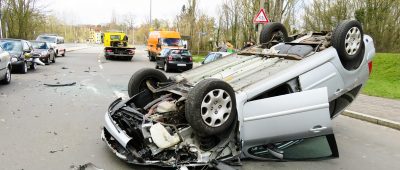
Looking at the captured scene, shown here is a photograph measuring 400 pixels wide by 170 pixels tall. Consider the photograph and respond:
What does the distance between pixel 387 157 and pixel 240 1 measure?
24338 mm

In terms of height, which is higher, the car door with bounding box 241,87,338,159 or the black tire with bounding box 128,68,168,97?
the black tire with bounding box 128,68,168,97

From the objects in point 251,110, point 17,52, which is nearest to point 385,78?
point 251,110

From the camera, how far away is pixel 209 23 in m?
37.8

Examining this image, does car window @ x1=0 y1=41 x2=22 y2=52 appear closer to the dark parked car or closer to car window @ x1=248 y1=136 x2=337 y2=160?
the dark parked car

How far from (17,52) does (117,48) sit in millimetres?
13525

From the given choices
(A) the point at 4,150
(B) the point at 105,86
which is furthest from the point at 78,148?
(B) the point at 105,86

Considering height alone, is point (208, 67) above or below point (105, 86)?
above

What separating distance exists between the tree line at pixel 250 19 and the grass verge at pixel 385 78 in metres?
5.32

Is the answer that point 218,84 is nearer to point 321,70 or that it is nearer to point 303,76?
point 303,76

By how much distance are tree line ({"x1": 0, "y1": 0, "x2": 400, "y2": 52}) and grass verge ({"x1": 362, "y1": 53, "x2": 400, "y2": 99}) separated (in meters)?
5.32

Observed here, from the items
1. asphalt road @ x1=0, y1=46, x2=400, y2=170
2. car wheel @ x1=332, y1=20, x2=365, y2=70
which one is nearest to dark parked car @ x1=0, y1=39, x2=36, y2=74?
asphalt road @ x1=0, y1=46, x2=400, y2=170

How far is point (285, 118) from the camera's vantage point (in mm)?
4781

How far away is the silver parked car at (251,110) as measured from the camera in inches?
A: 179

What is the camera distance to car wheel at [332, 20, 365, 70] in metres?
5.39
